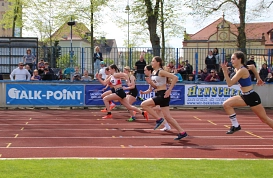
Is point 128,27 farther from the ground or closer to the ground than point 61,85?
farther from the ground

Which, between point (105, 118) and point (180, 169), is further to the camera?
point (105, 118)

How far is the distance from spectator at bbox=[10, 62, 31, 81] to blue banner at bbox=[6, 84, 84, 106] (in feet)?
1.24

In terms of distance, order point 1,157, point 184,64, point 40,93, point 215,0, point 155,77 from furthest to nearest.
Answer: point 215,0 < point 184,64 < point 40,93 < point 155,77 < point 1,157

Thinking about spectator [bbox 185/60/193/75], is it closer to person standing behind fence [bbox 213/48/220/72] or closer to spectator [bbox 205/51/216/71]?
spectator [bbox 205/51/216/71]

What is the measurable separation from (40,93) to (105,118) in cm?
535

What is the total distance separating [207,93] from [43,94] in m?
8.01

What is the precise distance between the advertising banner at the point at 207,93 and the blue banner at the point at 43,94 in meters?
5.29

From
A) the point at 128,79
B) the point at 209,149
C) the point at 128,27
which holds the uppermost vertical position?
the point at 128,27

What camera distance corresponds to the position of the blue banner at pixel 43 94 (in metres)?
20.6

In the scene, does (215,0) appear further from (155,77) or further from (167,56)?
(155,77)

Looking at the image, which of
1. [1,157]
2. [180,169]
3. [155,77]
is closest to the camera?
[180,169]

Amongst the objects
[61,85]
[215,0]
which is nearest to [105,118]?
[61,85]

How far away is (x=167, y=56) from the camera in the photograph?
2262cm

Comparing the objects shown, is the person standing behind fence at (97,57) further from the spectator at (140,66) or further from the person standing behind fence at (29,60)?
the person standing behind fence at (29,60)
